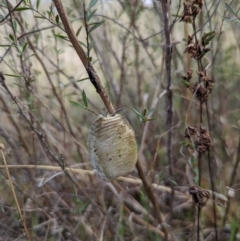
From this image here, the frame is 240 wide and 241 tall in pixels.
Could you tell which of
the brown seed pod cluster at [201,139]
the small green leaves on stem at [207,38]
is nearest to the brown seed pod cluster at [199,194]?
the brown seed pod cluster at [201,139]

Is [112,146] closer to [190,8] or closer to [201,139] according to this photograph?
[201,139]

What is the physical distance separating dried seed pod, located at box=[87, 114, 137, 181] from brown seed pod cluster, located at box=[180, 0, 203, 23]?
0.23 m

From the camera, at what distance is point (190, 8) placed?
85 cm

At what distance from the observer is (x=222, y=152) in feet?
5.43

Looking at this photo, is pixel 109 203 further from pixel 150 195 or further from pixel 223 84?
pixel 223 84

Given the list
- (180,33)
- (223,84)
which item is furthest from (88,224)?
(180,33)

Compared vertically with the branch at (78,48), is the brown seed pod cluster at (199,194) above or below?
below

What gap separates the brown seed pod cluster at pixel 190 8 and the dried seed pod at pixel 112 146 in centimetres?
23

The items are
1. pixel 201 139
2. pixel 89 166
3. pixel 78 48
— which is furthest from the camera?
pixel 89 166

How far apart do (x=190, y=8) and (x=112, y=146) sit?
0.30 meters

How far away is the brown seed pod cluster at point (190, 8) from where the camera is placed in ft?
2.75

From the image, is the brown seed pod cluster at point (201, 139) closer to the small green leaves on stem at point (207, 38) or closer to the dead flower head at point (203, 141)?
the dead flower head at point (203, 141)

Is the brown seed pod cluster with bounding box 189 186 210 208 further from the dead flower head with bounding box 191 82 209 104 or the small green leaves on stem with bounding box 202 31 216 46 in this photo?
the small green leaves on stem with bounding box 202 31 216 46

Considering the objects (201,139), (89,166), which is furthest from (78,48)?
(89,166)
